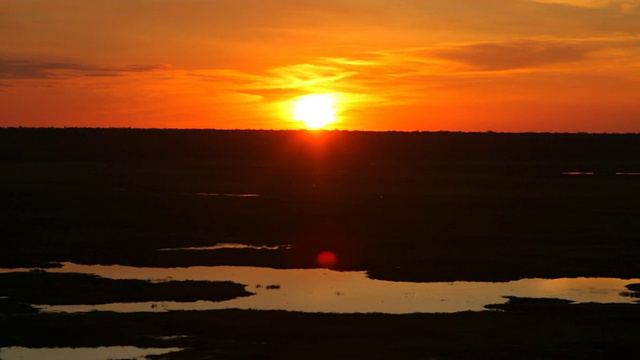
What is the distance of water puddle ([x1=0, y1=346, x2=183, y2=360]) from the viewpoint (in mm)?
20141

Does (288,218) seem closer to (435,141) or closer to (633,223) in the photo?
(633,223)

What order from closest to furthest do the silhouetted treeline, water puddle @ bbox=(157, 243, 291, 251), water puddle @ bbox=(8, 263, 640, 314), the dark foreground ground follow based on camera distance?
1. the dark foreground ground
2. water puddle @ bbox=(8, 263, 640, 314)
3. water puddle @ bbox=(157, 243, 291, 251)
4. the silhouetted treeline

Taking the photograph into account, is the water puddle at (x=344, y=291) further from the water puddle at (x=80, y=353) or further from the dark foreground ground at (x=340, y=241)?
the water puddle at (x=80, y=353)

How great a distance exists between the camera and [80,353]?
67.6 ft

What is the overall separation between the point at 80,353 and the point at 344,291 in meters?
9.84

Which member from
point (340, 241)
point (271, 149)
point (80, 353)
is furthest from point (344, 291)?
point (271, 149)

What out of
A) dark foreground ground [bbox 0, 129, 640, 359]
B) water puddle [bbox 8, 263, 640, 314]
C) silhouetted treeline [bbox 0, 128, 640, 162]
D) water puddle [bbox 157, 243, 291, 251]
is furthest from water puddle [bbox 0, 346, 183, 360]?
silhouetted treeline [bbox 0, 128, 640, 162]

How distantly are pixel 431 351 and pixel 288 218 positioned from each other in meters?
29.8

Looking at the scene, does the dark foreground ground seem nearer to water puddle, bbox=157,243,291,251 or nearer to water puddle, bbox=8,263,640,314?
water puddle, bbox=157,243,291,251

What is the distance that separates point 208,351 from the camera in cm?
2059

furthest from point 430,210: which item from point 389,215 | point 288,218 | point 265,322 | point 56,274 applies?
point 265,322

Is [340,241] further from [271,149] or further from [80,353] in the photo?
[271,149]

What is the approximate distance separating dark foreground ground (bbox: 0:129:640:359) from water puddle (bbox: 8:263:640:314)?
987 millimetres

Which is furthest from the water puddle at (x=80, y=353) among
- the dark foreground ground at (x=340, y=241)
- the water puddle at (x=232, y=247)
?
the water puddle at (x=232, y=247)
